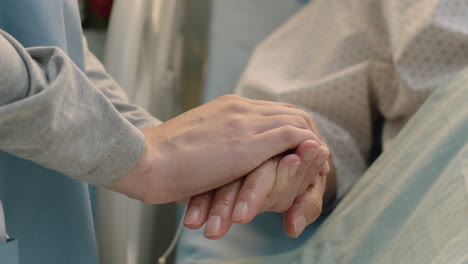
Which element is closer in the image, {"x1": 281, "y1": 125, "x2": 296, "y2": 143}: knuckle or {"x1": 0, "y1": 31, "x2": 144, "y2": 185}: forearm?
{"x1": 0, "y1": 31, "x2": 144, "y2": 185}: forearm

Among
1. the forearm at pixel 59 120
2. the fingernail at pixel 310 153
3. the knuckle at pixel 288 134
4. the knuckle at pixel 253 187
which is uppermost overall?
the forearm at pixel 59 120

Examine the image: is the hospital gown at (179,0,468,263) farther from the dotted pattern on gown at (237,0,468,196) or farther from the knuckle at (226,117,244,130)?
the knuckle at (226,117,244,130)

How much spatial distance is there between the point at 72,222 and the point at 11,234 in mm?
71

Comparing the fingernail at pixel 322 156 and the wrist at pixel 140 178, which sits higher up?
the wrist at pixel 140 178

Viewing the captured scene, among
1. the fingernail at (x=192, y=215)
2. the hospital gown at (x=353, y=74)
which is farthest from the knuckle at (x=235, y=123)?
the hospital gown at (x=353, y=74)

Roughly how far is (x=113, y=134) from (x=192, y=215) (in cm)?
19

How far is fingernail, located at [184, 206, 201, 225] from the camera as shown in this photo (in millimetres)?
618

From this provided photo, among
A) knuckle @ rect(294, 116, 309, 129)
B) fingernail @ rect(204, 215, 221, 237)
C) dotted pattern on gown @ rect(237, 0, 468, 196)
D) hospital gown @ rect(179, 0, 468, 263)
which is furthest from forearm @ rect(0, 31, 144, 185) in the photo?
dotted pattern on gown @ rect(237, 0, 468, 196)

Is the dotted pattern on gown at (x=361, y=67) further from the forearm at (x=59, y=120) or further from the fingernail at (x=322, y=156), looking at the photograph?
the forearm at (x=59, y=120)

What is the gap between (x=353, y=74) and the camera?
0.92 metres

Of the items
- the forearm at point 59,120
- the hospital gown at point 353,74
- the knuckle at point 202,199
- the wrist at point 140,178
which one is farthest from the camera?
the hospital gown at point 353,74

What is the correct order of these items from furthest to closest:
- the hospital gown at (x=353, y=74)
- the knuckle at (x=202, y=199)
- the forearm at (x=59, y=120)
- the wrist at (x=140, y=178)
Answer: the hospital gown at (x=353, y=74), the knuckle at (x=202, y=199), the wrist at (x=140, y=178), the forearm at (x=59, y=120)

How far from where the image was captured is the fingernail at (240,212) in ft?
1.97

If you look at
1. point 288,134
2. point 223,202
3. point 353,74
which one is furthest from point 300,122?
point 353,74
